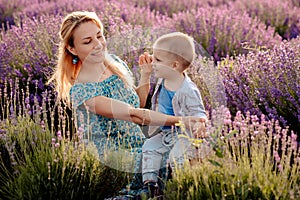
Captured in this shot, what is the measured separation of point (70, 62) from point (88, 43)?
0.76ft

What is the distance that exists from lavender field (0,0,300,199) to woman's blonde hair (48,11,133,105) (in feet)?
0.50

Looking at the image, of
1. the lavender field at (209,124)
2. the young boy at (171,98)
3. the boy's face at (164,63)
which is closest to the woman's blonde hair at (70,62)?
the lavender field at (209,124)

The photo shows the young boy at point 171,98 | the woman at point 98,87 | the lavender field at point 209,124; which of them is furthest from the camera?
the woman at point 98,87

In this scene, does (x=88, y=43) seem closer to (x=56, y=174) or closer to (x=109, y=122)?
(x=109, y=122)

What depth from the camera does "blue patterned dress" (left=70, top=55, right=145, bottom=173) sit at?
149 inches

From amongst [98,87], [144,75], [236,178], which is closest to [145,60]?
[144,75]

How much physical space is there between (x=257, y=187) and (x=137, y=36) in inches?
116

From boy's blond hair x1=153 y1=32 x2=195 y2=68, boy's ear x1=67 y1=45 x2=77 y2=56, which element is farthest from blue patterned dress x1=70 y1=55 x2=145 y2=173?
boy's blond hair x1=153 y1=32 x2=195 y2=68

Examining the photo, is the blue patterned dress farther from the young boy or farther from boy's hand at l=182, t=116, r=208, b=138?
boy's hand at l=182, t=116, r=208, b=138

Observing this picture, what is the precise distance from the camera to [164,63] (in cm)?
346

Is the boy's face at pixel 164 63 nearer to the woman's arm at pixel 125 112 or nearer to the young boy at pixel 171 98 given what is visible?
the young boy at pixel 171 98

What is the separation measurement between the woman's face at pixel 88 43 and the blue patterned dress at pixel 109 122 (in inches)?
7.4

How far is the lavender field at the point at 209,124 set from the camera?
2.96m

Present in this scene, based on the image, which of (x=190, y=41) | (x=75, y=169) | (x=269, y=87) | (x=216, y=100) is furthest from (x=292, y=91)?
(x=75, y=169)
